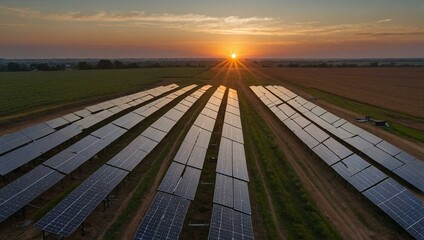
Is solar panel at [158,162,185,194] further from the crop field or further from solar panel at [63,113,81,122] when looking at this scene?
solar panel at [63,113,81,122]

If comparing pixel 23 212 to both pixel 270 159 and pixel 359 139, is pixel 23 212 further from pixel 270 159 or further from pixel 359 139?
pixel 359 139

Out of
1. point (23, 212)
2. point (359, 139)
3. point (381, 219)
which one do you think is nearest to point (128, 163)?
point (23, 212)

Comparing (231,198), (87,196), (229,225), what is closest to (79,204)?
(87,196)

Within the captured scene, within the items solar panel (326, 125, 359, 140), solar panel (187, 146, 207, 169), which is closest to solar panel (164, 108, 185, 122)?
solar panel (187, 146, 207, 169)

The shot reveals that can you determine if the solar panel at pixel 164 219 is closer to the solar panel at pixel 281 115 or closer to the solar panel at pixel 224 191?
the solar panel at pixel 224 191

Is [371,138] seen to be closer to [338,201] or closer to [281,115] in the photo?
[281,115]

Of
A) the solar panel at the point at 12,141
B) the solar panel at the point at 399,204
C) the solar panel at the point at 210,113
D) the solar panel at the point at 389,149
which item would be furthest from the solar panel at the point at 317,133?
the solar panel at the point at 12,141

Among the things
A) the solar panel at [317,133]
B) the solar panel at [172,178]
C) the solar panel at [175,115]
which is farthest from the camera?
the solar panel at [175,115]
